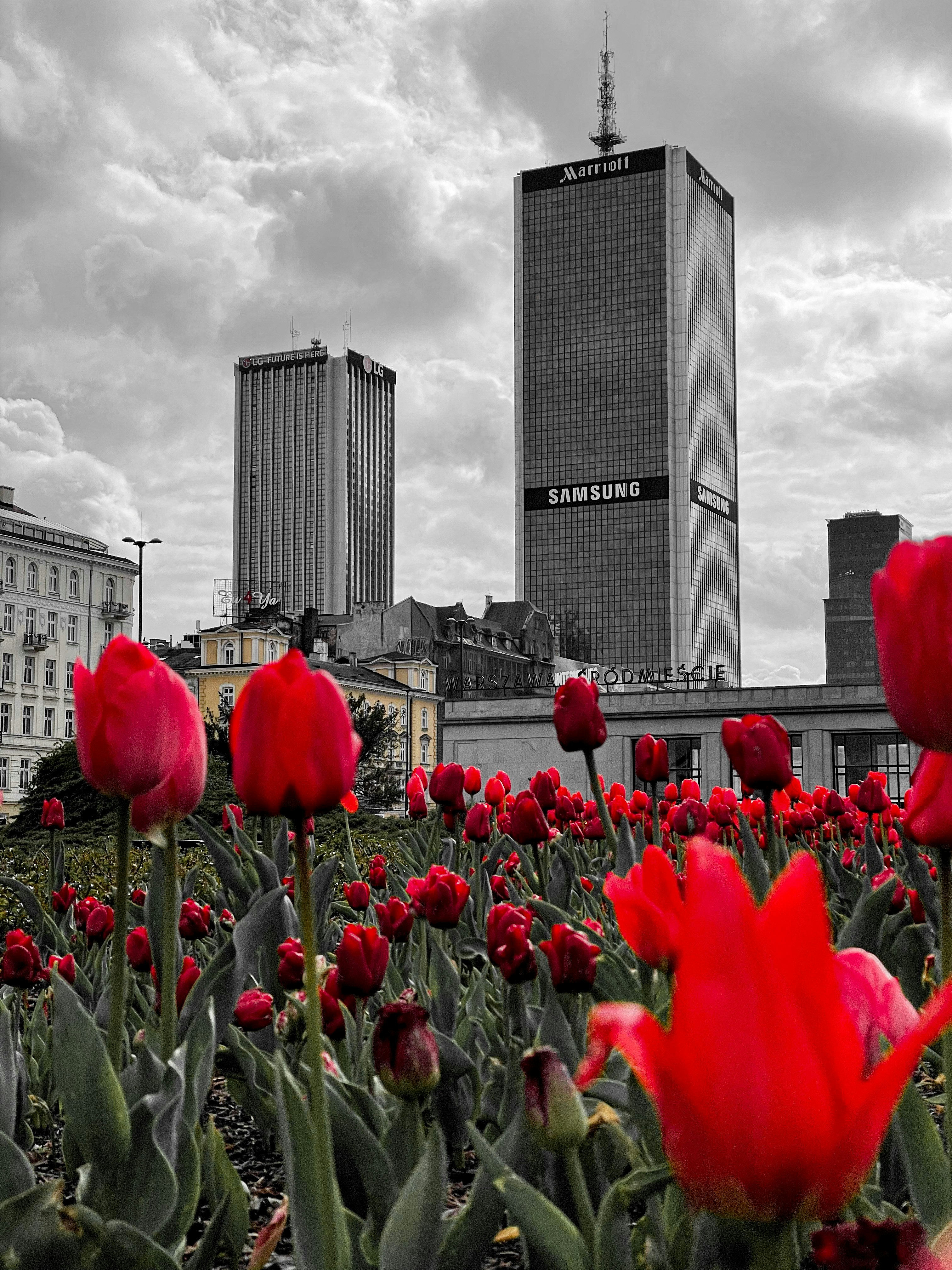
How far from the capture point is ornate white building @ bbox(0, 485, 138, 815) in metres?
62.5

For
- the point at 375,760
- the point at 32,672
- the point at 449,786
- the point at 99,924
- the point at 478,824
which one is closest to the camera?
the point at 99,924

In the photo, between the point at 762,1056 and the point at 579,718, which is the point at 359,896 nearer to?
the point at 579,718

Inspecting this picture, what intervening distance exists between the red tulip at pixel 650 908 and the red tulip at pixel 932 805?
302mm

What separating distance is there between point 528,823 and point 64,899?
5.36ft

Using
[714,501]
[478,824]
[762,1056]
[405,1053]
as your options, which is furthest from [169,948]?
[714,501]

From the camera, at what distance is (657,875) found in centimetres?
124

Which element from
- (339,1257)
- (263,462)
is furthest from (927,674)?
(263,462)

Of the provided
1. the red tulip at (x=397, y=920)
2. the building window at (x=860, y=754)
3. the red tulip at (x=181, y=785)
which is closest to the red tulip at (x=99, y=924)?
the red tulip at (x=397, y=920)

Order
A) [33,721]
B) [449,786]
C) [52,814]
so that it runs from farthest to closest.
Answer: [33,721]
[52,814]
[449,786]

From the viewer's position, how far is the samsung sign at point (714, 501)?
11081 centimetres

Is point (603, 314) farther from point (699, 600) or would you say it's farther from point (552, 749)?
point (552, 749)

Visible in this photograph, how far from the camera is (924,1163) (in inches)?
50.6

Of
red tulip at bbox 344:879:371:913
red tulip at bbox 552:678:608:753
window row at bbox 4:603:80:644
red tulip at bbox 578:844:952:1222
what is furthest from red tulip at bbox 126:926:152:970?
window row at bbox 4:603:80:644

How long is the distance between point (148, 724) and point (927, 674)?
0.93m
